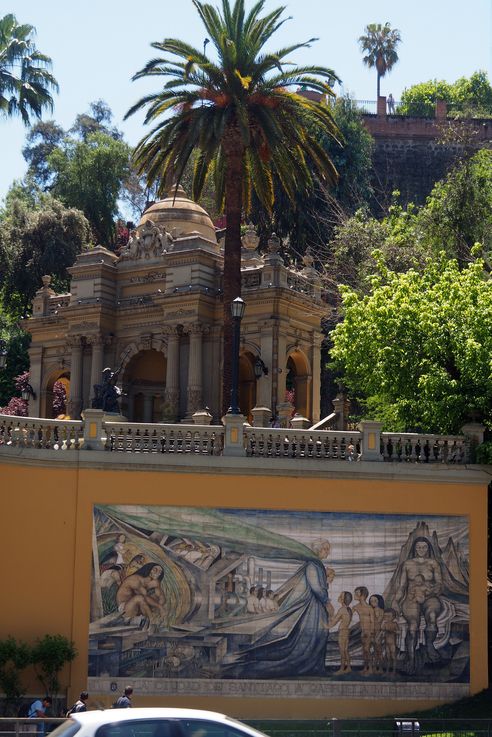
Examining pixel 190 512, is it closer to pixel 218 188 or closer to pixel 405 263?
pixel 218 188

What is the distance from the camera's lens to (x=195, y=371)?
40.8m

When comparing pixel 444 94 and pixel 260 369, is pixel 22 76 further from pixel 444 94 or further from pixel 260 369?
pixel 444 94

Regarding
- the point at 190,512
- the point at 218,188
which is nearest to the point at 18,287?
the point at 218,188

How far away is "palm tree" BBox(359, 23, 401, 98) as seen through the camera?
103875mm

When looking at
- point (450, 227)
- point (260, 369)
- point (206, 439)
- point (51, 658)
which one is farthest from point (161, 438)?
point (450, 227)

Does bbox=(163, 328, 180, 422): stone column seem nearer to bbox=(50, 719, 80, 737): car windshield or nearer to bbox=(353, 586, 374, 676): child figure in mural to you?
bbox=(353, 586, 374, 676): child figure in mural

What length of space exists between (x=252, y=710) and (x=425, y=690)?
3.94m

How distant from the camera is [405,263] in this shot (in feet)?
Result: 144

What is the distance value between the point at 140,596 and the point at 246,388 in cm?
1671

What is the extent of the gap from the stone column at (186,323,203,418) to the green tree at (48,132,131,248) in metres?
32.4

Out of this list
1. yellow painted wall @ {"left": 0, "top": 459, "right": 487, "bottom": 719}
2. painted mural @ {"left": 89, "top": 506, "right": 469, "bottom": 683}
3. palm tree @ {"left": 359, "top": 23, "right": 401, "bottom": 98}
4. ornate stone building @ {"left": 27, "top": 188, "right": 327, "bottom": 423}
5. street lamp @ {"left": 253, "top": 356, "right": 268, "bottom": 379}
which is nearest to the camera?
yellow painted wall @ {"left": 0, "top": 459, "right": 487, "bottom": 719}

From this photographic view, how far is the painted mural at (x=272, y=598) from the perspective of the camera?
27203 millimetres

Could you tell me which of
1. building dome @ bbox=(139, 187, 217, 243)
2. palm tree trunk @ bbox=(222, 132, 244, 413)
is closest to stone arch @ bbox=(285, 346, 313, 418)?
building dome @ bbox=(139, 187, 217, 243)

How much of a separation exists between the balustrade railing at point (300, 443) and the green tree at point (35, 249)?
3576 cm
